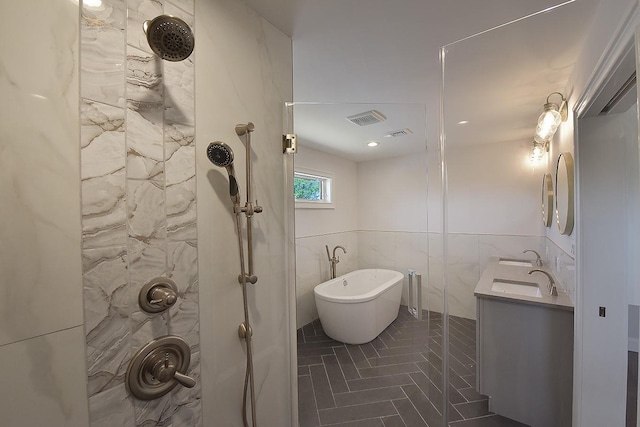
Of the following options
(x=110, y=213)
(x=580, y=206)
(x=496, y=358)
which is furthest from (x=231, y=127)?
(x=496, y=358)

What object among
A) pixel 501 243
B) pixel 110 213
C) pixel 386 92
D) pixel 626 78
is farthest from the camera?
pixel 501 243

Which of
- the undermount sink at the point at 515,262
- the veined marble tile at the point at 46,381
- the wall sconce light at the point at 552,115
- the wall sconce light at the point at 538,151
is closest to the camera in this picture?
the veined marble tile at the point at 46,381

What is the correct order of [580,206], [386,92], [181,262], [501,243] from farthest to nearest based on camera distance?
1. [501,243]
2. [386,92]
3. [580,206]
4. [181,262]

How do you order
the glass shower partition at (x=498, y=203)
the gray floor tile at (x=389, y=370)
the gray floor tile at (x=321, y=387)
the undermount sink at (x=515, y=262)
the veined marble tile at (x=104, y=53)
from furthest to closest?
the undermount sink at (x=515, y=262) < the gray floor tile at (x=389, y=370) < the gray floor tile at (x=321, y=387) < the glass shower partition at (x=498, y=203) < the veined marble tile at (x=104, y=53)

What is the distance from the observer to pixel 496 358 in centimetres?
182

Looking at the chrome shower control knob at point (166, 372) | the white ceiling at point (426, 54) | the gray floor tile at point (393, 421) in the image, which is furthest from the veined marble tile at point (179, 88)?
the gray floor tile at point (393, 421)

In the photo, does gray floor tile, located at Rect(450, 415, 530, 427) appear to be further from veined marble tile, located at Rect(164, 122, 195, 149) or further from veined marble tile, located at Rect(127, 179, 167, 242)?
veined marble tile, located at Rect(164, 122, 195, 149)

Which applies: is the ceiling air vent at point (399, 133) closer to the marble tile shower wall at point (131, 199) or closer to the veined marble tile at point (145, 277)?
the marble tile shower wall at point (131, 199)

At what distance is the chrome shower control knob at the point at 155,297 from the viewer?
820 millimetres

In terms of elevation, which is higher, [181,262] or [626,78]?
[626,78]

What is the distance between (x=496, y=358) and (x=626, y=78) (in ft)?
6.17

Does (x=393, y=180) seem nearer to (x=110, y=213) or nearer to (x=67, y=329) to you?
(x=110, y=213)

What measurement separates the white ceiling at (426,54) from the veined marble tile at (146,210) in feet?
3.34

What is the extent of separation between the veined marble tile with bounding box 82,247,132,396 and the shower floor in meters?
1.19
